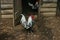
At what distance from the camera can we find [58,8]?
480 cm

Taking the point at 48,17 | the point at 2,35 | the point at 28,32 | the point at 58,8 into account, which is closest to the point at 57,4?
the point at 58,8

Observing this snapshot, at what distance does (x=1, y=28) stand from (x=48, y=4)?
1241 millimetres

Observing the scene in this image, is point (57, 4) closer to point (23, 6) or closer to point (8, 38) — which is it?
point (23, 6)

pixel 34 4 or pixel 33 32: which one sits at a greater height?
pixel 34 4

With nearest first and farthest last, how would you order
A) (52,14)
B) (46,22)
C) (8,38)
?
(8,38) → (46,22) → (52,14)

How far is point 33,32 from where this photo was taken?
12.6 feet

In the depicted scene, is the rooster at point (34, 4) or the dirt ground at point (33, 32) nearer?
the dirt ground at point (33, 32)

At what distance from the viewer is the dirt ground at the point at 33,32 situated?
366 cm

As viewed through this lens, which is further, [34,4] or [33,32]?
[34,4]

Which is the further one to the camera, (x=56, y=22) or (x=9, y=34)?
(x=56, y=22)

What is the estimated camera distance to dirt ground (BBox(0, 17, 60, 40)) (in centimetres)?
366

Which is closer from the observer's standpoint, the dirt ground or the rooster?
the dirt ground

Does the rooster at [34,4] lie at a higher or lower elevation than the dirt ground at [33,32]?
higher

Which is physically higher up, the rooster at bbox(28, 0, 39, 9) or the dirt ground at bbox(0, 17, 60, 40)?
the rooster at bbox(28, 0, 39, 9)
